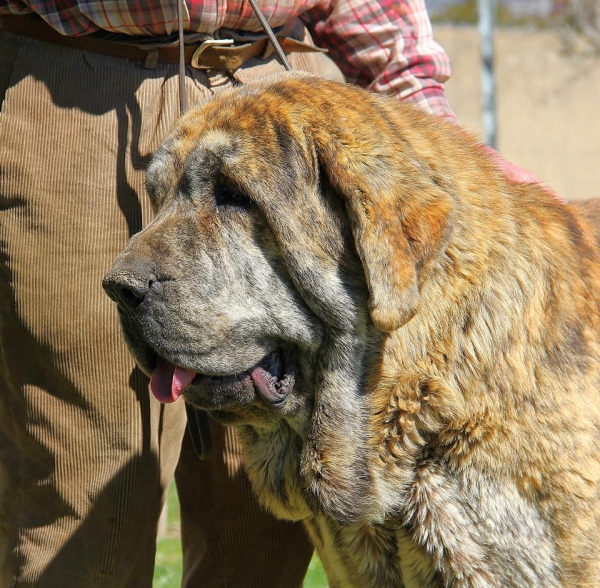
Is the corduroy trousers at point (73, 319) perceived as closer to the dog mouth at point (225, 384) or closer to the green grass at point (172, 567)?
the dog mouth at point (225, 384)

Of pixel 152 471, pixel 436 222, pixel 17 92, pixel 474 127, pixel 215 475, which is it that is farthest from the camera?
pixel 474 127

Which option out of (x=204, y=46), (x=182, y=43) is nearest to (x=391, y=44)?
(x=204, y=46)

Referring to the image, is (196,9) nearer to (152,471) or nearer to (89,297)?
(89,297)

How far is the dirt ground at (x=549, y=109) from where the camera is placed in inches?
611

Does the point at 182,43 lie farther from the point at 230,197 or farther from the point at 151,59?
the point at 230,197

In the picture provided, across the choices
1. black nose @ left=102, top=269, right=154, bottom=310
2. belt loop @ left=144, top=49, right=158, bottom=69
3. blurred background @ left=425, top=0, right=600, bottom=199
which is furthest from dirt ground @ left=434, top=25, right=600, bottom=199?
black nose @ left=102, top=269, right=154, bottom=310

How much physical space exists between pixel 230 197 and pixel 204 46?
0.50 metres

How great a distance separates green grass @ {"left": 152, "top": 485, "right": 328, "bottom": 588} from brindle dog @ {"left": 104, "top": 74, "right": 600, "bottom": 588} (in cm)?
229

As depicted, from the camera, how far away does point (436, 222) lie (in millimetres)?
2350

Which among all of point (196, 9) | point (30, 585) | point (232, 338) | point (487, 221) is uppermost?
point (196, 9)

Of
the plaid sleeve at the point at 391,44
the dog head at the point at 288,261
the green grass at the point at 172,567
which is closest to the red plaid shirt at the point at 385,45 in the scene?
the plaid sleeve at the point at 391,44

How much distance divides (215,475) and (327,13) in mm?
1609

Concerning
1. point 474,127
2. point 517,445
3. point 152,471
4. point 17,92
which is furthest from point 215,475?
point 474,127

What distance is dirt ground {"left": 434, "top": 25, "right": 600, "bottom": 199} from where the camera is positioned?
15.5 meters
